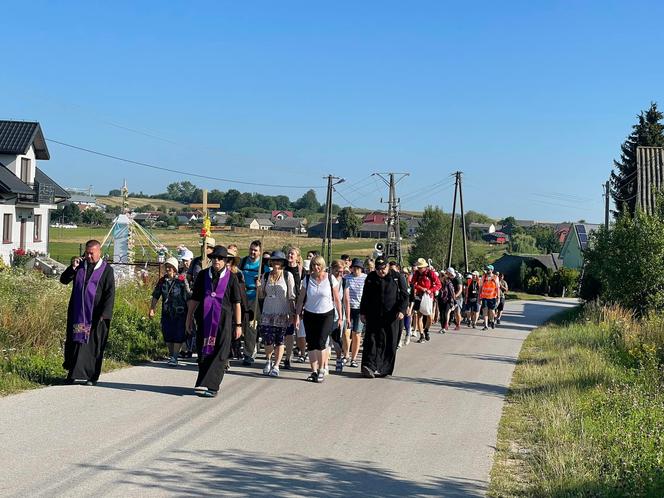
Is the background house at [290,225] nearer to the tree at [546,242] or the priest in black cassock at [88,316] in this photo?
the tree at [546,242]

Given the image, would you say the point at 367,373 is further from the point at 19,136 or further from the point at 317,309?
the point at 19,136

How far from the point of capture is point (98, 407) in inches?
354

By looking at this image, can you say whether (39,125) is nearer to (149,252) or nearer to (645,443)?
(149,252)

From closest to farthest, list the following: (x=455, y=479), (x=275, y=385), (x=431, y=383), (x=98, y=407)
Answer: (x=455, y=479) < (x=98, y=407) < (x=275, y=385) < (x=431, y=383)

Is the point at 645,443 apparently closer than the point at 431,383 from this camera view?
Yes

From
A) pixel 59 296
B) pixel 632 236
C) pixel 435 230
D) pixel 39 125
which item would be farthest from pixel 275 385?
pixel 435 230

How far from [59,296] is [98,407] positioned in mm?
5670

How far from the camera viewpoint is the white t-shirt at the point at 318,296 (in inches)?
470

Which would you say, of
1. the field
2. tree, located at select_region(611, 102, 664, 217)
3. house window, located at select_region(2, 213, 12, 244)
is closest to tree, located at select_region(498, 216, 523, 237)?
the field

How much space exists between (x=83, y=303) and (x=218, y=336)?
166 centimetres

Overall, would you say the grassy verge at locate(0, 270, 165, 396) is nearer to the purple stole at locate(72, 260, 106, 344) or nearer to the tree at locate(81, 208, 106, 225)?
the purple stole at locate(72, 260, 106, 344)

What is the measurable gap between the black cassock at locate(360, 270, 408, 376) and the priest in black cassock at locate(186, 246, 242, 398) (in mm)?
2666

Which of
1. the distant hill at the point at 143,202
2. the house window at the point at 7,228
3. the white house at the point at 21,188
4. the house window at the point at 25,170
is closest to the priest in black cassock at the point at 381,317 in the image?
the white house at the point at 21,188

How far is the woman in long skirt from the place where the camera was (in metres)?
12.4
